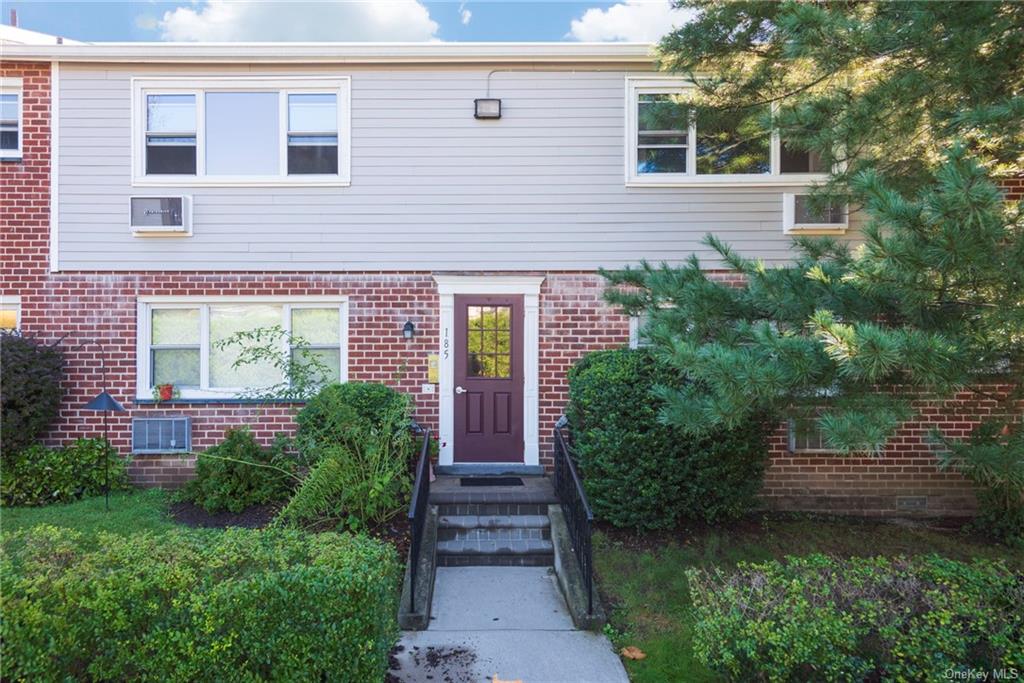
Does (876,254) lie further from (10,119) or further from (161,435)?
(10,119)

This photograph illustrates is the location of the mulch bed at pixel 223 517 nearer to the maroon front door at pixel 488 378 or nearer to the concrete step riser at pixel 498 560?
the concrete step riser at pixel 498 560

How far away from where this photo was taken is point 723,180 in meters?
7.41

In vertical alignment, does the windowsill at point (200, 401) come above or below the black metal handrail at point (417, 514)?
above

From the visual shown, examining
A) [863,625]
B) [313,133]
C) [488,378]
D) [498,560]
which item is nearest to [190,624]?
[498,560]

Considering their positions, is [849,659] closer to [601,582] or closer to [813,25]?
[601,582]

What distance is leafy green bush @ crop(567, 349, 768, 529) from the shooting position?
570 cm

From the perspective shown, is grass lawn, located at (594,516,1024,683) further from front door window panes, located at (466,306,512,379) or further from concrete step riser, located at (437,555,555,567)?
front door window panes, located at (466,306,512,379)

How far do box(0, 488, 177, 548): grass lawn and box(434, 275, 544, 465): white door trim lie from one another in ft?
10.2

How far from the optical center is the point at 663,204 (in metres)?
7.45

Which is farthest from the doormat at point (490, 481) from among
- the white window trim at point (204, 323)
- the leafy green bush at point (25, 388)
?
the leafy green bush at point (25, 388)

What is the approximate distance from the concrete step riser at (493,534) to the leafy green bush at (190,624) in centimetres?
260

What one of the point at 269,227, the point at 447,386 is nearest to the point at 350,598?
the point at 447,386

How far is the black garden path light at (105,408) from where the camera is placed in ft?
21.8

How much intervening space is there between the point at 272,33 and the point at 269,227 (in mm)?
2375
